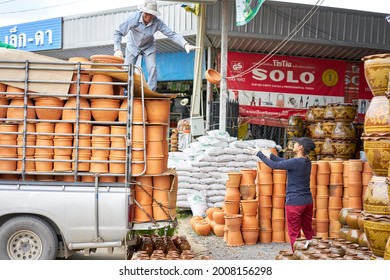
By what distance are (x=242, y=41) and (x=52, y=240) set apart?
1112 cm

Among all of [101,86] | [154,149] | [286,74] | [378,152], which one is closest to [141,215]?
[154,149]

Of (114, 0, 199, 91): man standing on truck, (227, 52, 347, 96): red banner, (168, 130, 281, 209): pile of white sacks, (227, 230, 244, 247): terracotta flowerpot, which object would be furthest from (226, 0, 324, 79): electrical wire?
(227, 230, 244, 247): terracotta flowerpot

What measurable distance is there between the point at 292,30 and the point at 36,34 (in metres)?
10.2

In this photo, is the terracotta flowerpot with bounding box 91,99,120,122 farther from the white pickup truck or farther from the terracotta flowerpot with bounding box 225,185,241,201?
the terracotta flowerpot with bounding box 225,185,241,201

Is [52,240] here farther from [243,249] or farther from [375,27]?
[375,27]

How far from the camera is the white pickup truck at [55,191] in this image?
6074 mm

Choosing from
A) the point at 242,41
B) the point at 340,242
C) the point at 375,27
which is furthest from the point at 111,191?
the point at 375,27

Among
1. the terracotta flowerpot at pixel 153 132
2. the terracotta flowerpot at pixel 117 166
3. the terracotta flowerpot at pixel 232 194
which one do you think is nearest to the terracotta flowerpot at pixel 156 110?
the terracotta flowerpot at pixel 153 132

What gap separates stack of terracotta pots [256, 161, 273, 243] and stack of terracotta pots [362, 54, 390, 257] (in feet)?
9.78

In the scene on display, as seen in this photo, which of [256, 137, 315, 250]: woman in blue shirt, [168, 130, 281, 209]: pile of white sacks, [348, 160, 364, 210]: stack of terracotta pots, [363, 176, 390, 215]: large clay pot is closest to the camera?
[363, 176, 390, 215]: large clay pot

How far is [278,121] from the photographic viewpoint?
16.6 metres

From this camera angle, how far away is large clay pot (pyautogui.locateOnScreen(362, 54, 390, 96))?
17.9ft

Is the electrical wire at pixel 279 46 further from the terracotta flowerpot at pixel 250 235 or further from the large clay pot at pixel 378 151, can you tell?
the large clay pot at pixel 378 151
